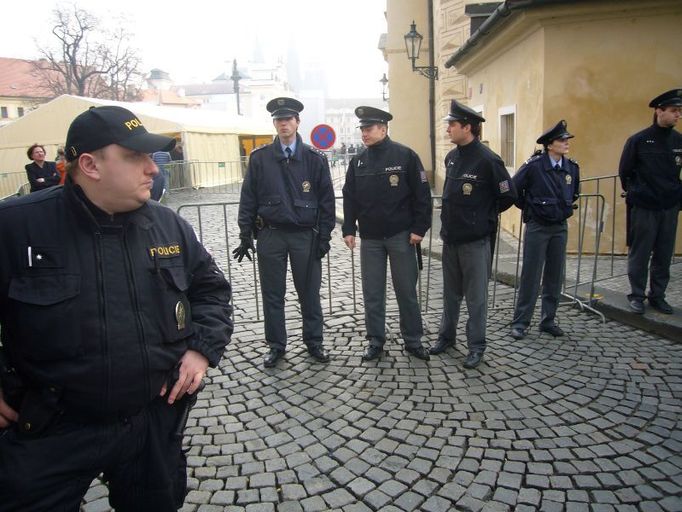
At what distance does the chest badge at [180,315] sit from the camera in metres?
1.92

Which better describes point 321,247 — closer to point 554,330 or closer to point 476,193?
point 476,193

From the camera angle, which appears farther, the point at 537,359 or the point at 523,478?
the point at 537,359

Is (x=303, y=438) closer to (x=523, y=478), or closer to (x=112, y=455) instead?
(x=523, y=478)

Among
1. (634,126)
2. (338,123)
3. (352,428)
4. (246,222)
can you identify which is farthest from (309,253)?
(338,123)

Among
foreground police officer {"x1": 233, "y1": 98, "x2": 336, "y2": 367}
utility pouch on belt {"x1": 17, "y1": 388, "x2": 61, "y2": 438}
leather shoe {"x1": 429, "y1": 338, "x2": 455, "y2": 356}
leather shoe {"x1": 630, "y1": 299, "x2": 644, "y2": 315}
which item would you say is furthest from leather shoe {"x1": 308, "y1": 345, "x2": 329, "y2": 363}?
leather shoe {"x1": 630, "y1": 299, "x2": 644, "y2": 315}

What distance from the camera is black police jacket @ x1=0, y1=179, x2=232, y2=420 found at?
5.50 ft

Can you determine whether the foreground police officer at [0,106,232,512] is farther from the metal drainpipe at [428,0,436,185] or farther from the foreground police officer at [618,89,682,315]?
the metal drainpipe at [428,0,436,185]

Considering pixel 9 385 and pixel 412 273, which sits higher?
pixel 9 385

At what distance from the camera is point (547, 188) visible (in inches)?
191

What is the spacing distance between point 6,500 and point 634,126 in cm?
828

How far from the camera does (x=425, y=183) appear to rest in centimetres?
454

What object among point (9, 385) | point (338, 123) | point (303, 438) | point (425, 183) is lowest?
point (303, 438)

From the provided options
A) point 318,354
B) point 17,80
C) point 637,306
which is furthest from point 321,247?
point 17,80

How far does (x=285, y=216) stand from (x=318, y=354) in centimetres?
127
